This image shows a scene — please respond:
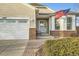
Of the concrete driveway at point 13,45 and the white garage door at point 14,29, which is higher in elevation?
the white garage door at point 14,29

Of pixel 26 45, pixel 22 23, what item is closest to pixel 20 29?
pixel 22 23

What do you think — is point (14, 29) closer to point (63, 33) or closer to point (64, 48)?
point (63, 33)

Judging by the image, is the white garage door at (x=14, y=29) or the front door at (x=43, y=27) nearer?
the front door at (x=43, y=27)

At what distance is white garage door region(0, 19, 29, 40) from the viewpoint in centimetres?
1630

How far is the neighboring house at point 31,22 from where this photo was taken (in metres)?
15.3

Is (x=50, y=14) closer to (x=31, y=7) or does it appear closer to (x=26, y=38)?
(x=31, y=7)

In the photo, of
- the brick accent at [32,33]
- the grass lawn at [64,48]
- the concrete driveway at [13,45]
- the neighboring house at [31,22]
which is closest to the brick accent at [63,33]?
the neighboring house at [31,22]

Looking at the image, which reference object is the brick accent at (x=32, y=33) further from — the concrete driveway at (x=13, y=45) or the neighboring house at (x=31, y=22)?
the concrete driveway at (x=13, y=45)

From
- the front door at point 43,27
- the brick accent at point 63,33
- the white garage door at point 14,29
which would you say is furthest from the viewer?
the white garage door at point 14,29

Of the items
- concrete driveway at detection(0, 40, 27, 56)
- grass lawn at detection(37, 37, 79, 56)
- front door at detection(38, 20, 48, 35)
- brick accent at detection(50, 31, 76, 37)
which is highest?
front door at detection(38, 20, 48, 35)

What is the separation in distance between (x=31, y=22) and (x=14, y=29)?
4.32 feet

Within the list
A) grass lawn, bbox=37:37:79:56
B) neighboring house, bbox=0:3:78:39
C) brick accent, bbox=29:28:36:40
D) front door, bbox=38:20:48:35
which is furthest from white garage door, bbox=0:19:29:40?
grass lawn, bbox=37:37:79:56

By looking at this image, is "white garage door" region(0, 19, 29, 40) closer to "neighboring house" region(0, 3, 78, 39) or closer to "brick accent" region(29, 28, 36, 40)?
"neighboring house" region(0, 3, 78, 39)

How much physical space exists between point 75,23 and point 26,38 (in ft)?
10.9
